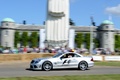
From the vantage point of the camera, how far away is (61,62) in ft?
77.9

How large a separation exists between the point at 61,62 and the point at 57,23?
157 feet

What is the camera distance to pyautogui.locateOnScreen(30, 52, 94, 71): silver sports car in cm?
2306

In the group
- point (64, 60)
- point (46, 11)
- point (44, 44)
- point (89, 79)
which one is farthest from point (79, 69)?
point (46, 11)

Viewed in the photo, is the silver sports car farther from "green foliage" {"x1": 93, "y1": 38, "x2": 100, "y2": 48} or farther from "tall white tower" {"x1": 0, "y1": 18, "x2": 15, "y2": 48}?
"green foliage" {"x1": 93, "y1": 38, "x2": 100, "y2": 48}

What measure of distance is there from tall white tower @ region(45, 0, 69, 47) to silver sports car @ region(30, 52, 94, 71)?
43.1 m

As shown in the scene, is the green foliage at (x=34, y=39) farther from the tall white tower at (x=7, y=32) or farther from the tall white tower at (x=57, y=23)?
the tall white tower at (x=57, y=23)

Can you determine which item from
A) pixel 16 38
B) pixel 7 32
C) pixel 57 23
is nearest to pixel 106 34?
pixel 16 38

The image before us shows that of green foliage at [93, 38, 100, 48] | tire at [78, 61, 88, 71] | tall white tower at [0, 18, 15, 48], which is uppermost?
tall white tower at [0, 18, 15, 48]

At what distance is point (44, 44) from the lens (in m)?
65.6

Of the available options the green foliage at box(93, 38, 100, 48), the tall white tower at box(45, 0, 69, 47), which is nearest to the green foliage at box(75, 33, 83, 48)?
the green foliage at box(93, 38, 100, 48)

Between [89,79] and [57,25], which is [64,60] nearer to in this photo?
[89,79]

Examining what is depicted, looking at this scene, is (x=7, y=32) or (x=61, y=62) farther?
(x=7, y=32)

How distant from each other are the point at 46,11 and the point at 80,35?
4421cm

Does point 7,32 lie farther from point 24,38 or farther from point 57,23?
point 57,23
